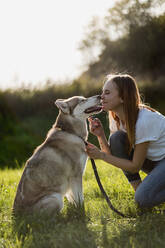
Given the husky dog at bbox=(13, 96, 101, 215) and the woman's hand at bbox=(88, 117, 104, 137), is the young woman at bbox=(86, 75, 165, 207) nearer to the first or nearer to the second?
the woman's hand at bbox=(88, 117, 104, 137)

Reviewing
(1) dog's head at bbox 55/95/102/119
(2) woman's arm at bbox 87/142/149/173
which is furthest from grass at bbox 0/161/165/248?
(1) dog's head at bbox 55/95/102/119

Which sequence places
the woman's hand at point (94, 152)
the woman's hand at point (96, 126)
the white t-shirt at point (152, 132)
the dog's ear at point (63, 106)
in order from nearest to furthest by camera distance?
the white t-shirt at point (152, 132) → the woman's hand at point (94, 152) → the woman's hand at point (96, 126) → the dog's ear at point (63, 106)

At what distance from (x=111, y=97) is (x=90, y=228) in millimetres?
1465

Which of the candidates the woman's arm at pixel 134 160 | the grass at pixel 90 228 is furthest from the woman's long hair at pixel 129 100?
the grass at pixel 90 228

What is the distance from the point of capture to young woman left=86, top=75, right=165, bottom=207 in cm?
332

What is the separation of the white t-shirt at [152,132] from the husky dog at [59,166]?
0.83 meters

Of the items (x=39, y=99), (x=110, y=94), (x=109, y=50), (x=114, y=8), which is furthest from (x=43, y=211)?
(x=109, y=50)

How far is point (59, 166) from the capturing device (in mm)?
3652

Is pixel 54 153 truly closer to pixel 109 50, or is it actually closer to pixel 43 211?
pixel 43 211

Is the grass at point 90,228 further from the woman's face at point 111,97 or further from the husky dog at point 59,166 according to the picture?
the woman's face at point 111,97

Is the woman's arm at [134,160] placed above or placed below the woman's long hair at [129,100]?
below

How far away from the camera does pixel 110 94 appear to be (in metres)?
3.54

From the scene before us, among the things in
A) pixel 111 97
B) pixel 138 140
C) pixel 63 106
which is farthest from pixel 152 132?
pixel 63 106

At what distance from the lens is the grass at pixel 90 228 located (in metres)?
2.68
